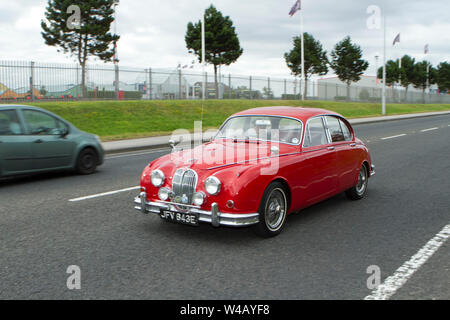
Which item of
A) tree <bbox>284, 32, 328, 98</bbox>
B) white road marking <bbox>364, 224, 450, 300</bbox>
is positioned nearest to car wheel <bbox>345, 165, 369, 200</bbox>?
white road marking <bbox>364, 224, 450, 300</bbox>

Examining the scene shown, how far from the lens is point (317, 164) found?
5.98 metres

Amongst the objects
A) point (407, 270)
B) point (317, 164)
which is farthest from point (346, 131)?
point (407, 270)

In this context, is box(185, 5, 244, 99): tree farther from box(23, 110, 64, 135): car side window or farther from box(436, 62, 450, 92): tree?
box(436, 62, 450, 92): tree

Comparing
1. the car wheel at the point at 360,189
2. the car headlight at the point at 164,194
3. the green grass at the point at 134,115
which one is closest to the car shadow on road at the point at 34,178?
the car headlight at the point at 164,194

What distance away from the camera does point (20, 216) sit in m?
6.12

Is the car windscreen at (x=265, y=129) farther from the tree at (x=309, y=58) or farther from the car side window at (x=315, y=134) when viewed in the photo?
the tree at (x=309, y=58)

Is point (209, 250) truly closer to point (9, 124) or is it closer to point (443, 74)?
point (9, 124)

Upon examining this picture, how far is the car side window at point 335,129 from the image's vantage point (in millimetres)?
6691

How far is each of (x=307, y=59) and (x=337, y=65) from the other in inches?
347

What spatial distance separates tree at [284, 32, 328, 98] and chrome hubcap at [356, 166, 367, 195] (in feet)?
134

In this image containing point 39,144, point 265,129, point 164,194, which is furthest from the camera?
point 39,144

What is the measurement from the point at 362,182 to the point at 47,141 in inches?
240

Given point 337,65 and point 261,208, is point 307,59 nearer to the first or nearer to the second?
point 337,65
